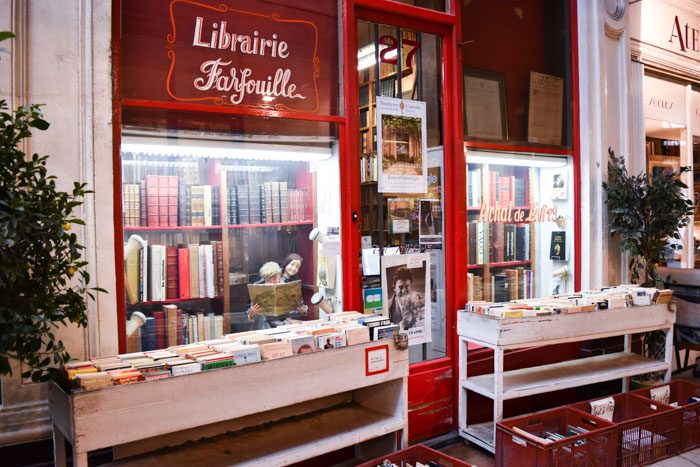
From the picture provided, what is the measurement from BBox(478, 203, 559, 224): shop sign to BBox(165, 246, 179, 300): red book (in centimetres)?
234

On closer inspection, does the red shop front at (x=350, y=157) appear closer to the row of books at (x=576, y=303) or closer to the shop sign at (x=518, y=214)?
the shop sign at (x=518, y=214)

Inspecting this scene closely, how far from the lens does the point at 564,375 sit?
3770mm

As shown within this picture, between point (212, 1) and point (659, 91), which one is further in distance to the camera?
point (659, 91)

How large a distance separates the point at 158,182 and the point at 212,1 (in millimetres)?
1054

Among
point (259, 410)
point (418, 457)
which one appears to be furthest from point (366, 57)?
point (418, 457)

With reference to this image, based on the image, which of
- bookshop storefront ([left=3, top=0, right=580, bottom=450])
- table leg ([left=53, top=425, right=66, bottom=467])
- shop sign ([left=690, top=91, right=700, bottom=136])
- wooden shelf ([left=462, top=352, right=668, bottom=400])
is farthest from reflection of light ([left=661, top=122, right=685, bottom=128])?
table leg ([left=53, top=425, right=66, bottom=467])

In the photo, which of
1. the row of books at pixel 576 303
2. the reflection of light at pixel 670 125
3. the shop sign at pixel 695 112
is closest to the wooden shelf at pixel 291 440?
the row of books at pixel 576 303

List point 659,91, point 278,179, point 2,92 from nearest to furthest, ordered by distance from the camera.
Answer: point 2,92 → point 278,179 → point 659,91

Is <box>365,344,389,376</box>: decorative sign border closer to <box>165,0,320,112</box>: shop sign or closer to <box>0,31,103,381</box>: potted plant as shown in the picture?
<box>0,31,103,381</box>: potted plant

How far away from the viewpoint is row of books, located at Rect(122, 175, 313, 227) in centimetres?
283

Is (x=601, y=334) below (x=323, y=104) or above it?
below

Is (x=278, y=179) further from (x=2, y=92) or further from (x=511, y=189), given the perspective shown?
(x=511, y=189)

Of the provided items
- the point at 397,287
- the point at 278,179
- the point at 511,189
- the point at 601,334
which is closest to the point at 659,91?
the point at 511,189

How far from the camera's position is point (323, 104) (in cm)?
338
